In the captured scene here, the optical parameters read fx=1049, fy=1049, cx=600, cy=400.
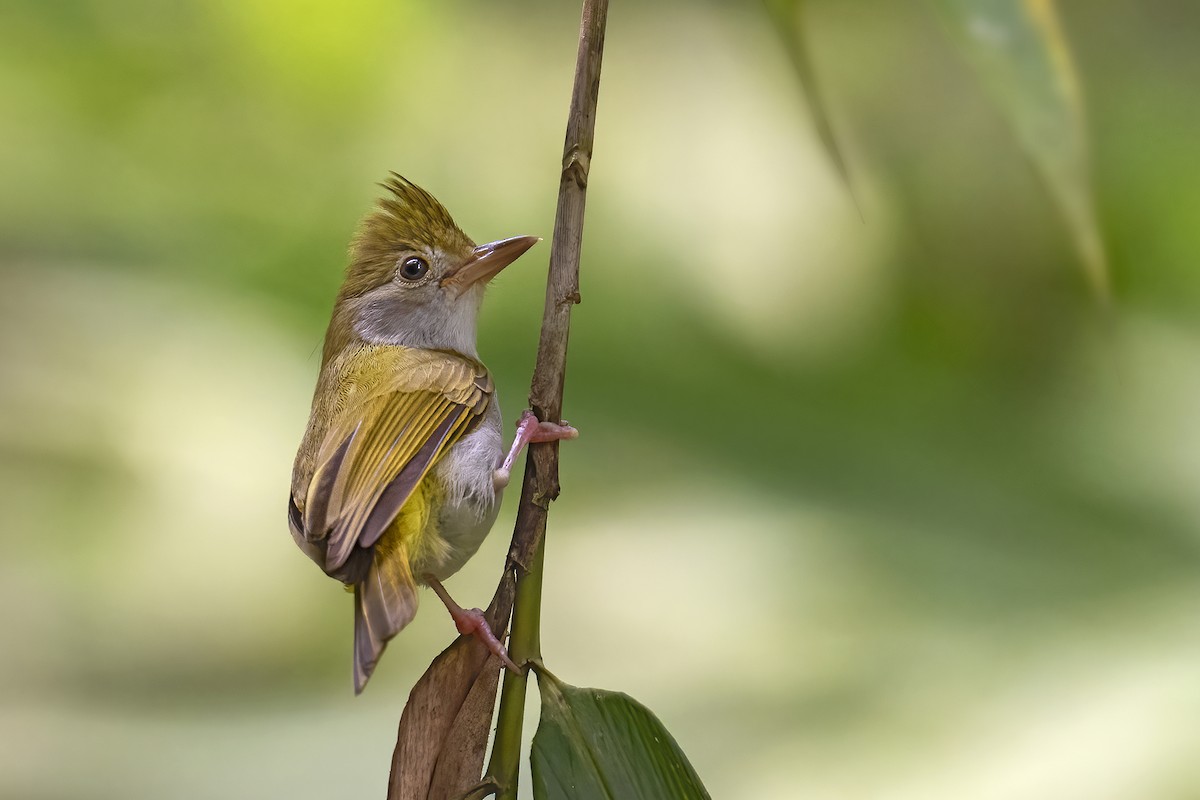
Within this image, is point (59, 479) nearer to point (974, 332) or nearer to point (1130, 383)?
point (974, 332)

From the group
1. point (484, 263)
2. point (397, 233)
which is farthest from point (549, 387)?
point (397, 233)

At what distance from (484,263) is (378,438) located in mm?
352

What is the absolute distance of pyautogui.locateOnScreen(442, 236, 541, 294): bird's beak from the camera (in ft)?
4.58

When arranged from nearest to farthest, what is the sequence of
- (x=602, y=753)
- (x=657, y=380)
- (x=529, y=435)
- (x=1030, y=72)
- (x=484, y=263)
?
1. (x=602, y=753)
2. (x=529, y=435)
3. (x=1030, y=72)
4. (x=484, y=263)
5. (x=657, y=380)

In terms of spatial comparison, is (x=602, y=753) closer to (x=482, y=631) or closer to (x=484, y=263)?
(x=482, y=631)

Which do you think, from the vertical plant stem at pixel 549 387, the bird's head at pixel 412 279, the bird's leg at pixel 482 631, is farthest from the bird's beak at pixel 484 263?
the bird's leg at pixel 482 631

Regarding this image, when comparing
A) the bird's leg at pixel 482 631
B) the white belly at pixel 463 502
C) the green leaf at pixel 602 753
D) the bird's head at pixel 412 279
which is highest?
the bird's head at pixel 412 279

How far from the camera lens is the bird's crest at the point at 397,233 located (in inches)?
57.4

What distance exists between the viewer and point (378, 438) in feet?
3.87

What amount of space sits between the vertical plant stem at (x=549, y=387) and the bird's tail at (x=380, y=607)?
10cm

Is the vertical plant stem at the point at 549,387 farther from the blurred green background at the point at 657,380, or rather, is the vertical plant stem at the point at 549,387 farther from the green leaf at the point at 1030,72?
the blurred green background at the point at 657,380

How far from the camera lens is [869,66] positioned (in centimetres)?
217

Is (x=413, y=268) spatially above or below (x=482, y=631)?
above

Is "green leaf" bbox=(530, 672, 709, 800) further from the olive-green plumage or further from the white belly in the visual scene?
the white belly
